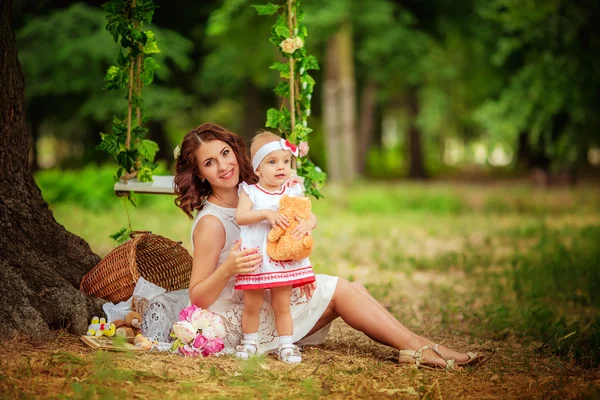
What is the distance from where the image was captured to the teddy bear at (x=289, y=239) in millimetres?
3926

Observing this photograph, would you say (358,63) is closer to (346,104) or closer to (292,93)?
(346,104)

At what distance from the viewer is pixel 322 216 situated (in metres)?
13.8

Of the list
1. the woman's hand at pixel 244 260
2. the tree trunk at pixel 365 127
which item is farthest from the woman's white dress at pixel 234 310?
the tree trunk at pixel 365 127

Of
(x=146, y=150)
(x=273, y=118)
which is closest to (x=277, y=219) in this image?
(x=273, y=118)

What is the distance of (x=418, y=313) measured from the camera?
642 centimetres

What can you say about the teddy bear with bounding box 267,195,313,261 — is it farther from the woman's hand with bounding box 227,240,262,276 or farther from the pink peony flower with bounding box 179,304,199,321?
the pink peony flower with bounding box 179,304,199,321

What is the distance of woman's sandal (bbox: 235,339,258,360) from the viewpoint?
4121 millimetres

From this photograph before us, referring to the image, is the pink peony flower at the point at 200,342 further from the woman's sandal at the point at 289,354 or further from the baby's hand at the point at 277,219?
the baby's hand at the point at 277,219

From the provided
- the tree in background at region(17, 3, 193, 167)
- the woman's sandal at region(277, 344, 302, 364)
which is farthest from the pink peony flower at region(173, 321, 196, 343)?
the tree in background at region(17, 3, 193, 167)

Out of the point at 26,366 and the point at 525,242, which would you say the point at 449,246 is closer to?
the point at 525,242

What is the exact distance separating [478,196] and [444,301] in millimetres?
10871

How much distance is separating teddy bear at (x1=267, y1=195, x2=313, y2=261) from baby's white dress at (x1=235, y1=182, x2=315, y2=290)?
6cm

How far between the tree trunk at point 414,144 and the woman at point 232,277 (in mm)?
21684

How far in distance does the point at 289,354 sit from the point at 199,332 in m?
0.53
